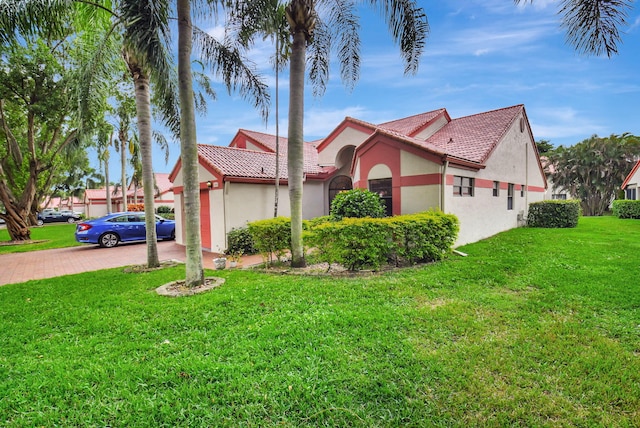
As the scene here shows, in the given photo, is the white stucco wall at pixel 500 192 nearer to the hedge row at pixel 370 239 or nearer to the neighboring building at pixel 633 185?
the hedge row at pixel 370 239

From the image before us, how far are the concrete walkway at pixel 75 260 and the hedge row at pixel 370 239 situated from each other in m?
1.83

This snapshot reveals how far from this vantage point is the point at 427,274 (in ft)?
25.1

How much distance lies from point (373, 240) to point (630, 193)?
3467 centimetres

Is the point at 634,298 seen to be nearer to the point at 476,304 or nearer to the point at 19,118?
the point at 476,304

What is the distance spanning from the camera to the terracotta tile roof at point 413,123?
16.2 m

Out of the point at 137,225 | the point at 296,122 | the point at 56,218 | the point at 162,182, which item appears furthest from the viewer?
the point at 162,182

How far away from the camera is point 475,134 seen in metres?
15.2

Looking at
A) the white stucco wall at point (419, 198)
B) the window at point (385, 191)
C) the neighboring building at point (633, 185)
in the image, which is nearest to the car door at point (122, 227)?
the window at point (385, 191)

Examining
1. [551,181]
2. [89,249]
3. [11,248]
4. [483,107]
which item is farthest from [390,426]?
[551,181]

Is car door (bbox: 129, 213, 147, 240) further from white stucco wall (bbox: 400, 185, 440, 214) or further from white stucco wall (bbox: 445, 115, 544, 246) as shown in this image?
white stucco wall (bbox: 445, 115, 544, 246)

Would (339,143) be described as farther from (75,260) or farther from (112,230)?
(75,260)

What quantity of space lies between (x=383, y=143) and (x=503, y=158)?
22.7 ft

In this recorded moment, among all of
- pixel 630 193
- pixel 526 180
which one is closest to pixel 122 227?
pixel 526 180

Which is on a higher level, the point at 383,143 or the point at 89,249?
the point at 383,143
